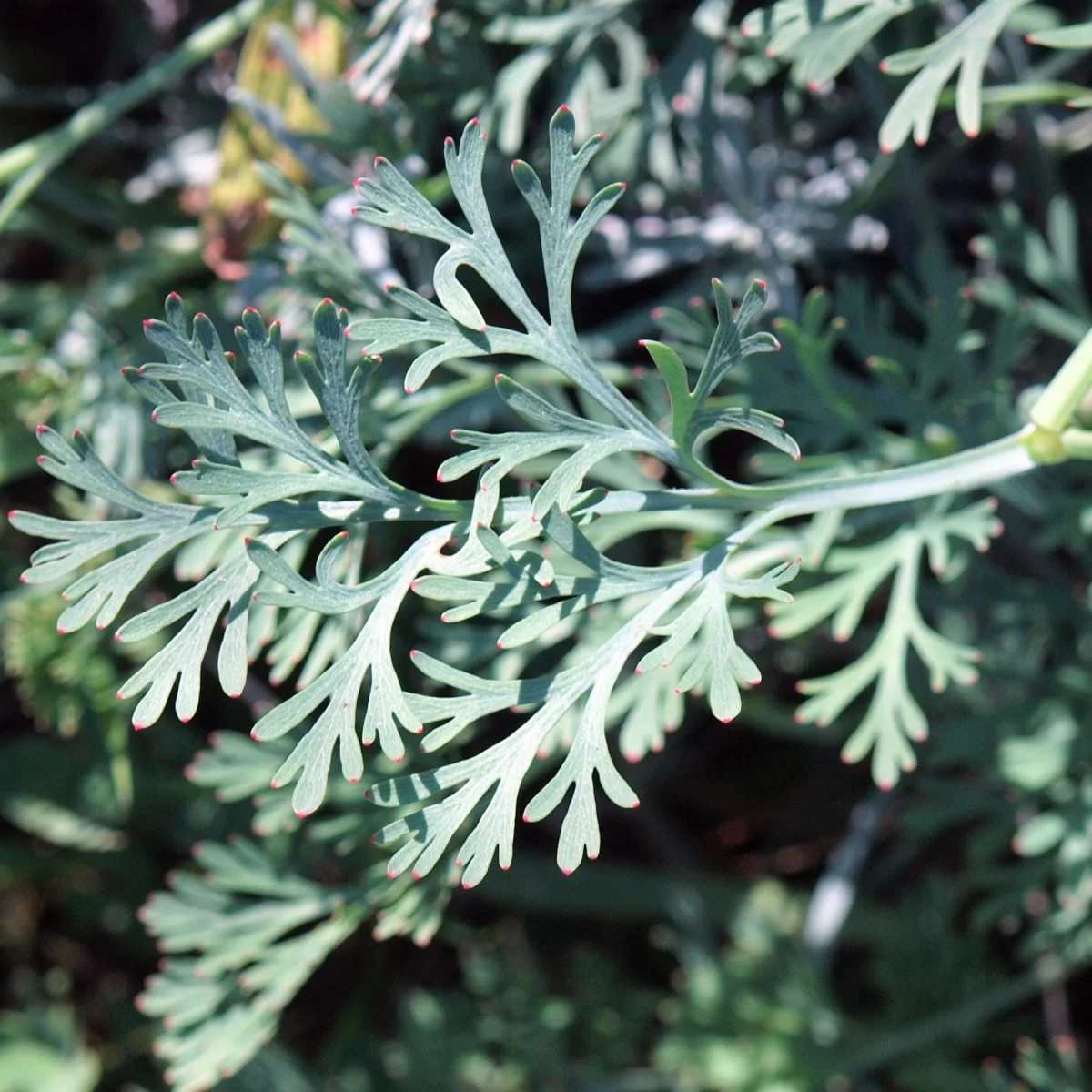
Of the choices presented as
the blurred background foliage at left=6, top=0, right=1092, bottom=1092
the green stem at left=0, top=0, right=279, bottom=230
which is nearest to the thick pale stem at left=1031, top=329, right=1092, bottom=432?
the blurred background foliage at left=6, top=0, right=1092, bottom=1092

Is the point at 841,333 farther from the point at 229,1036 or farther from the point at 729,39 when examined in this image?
the point at 229,1036

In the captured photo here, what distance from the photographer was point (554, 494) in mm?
661

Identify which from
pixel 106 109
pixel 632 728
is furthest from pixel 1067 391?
pixel 106 109

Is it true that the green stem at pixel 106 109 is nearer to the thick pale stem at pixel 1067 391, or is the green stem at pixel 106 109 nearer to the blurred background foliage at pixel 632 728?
the blurred background foliage at pixel 632 728

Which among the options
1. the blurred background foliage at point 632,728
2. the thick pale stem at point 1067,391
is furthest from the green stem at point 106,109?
the thick pale stem at point 1067,391

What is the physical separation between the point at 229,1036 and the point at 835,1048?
72cm

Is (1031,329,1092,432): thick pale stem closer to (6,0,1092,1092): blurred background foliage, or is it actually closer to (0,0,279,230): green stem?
(6,0,1092,1092): blurred background foliage

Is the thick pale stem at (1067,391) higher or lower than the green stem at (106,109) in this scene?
lower

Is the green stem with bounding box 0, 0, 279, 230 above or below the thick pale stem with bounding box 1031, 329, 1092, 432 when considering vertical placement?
above

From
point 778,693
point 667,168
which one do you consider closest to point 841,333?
point 667,168

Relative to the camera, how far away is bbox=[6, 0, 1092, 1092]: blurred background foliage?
1007mm

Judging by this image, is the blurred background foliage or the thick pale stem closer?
the thick pale stem

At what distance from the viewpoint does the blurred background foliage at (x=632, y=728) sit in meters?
1.01

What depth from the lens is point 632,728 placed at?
3.05 feet
